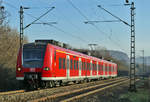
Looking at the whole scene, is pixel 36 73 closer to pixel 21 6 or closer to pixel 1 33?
pixel 21 6

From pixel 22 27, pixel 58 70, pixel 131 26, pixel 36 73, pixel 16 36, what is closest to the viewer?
pixel 36 73

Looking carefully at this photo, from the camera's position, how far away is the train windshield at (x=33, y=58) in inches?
680

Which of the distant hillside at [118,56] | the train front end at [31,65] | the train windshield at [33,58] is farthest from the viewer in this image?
the distant hillside at [118,56]

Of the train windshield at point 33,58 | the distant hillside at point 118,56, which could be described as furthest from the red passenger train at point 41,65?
the distant hillside at point 118,56

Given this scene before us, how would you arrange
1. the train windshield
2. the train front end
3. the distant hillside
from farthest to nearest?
the distant hillside, the train windshield, the train front end

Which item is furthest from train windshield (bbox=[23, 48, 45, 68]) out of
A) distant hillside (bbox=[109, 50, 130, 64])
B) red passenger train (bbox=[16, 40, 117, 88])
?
distant hillside (bbox=[109, 50, 130, 64])

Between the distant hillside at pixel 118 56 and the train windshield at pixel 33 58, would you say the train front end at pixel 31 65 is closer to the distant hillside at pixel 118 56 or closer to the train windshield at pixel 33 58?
the train windshield at pixel 33 58

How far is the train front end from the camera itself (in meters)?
17.1

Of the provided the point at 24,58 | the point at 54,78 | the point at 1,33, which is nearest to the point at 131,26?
the point at 54,78

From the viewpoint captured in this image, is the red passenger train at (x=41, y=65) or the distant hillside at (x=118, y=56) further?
the distant hillside at (x=118, y=56)

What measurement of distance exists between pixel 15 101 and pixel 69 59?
34.2ft

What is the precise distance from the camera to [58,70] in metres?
18.8

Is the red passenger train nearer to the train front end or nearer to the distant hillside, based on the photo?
the train front end

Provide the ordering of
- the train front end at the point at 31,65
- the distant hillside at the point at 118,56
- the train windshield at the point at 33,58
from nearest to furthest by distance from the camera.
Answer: the train front end at the point at 31,65 → the train windshield at the point at 33,58 → the distant hillside at the point at 118,56
